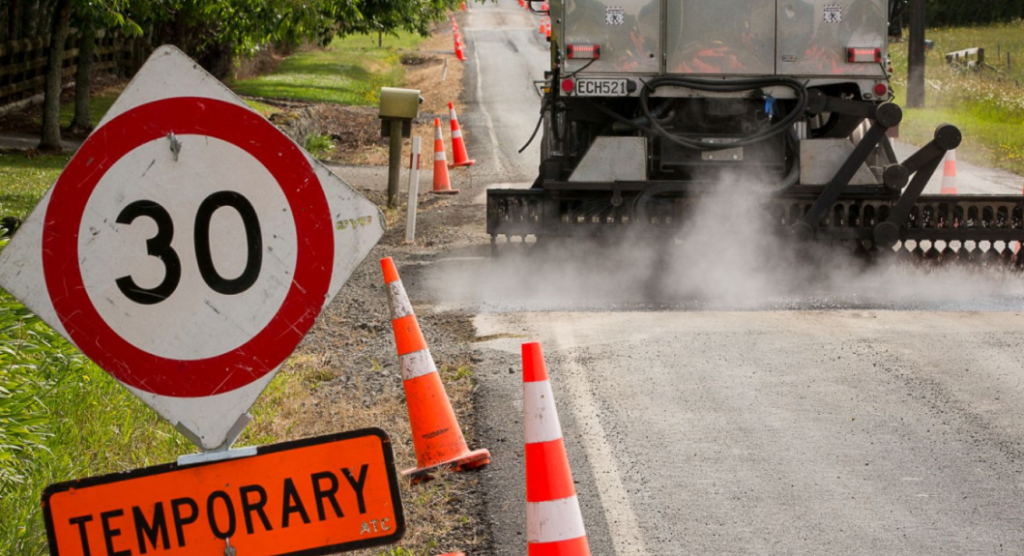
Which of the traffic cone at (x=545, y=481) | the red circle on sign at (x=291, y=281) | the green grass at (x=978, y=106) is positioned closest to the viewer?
the red circle on sign at (x=291, y=281)

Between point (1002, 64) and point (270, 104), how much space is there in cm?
2246

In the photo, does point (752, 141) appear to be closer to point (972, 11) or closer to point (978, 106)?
point (978, 106)

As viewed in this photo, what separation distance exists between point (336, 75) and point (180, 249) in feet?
139

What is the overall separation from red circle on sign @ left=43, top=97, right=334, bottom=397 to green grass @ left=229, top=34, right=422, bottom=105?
3157cm

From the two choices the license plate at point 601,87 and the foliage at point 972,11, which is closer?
the license plate at point 601,87

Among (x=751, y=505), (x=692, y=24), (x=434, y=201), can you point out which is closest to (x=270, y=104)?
(x=434, y=201)

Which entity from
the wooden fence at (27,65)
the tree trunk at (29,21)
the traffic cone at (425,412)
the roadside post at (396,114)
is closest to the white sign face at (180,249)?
the traffic cone at (425,412)

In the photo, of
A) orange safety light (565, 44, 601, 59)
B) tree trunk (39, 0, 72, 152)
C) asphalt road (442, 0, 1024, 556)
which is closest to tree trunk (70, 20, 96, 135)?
tree trunk (39, 0, 72, 152)

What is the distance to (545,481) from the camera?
432 cm

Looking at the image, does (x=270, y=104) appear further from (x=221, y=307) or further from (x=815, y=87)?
(x=221, y=307)

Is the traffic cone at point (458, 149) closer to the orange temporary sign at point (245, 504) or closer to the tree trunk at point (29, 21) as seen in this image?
the tree trunk at point (29, 21)

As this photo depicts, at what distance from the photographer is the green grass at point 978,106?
24.8 m

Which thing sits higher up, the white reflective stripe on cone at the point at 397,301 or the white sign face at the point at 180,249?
the white sign face at the point at 180,249

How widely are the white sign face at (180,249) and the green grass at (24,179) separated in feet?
29.4
